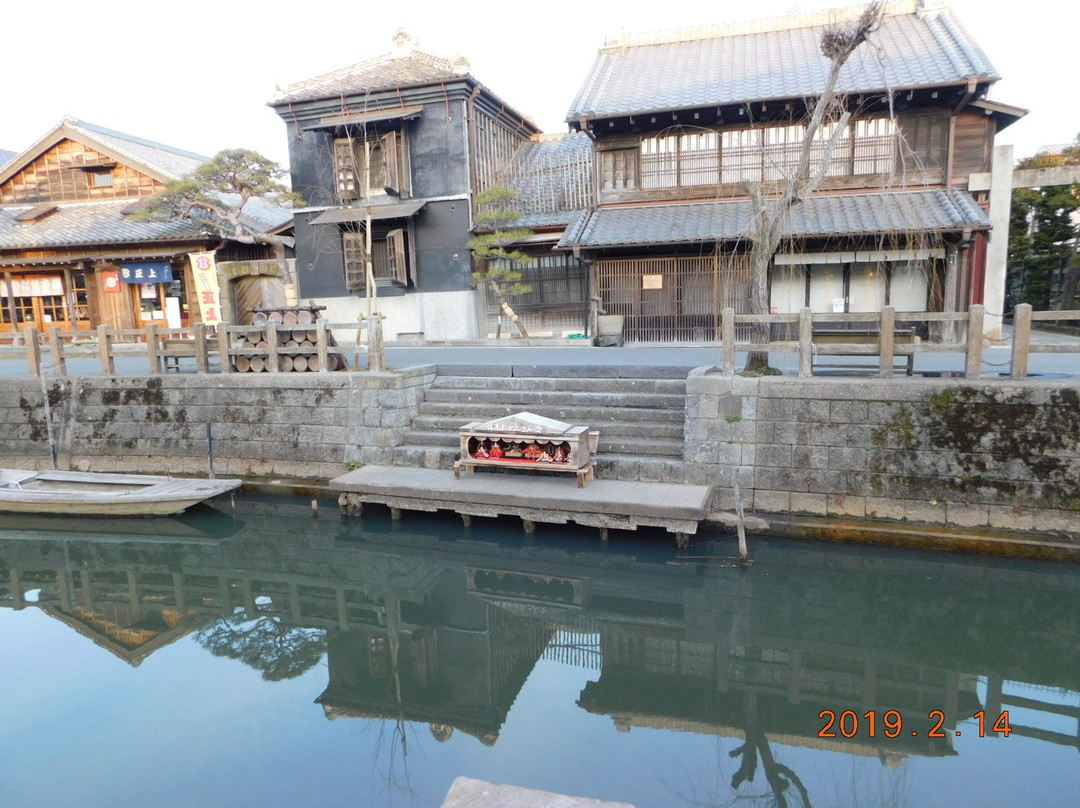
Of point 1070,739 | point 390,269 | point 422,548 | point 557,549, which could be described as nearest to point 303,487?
point 422,548

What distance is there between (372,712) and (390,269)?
49.5 feet

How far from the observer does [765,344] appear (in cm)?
806

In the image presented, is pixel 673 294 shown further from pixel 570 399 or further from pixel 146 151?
pixel 146 151

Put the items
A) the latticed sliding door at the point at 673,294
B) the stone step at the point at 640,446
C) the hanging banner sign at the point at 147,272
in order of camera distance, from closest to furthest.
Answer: the stone step at the point at 640,446, the latticed sliding door at the point at 673,294, the hanging banner sign at the point at 147,272

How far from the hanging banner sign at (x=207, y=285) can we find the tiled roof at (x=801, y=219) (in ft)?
30.4

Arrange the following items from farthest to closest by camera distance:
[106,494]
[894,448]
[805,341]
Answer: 1. [106,494]
2. [805,341]
3. [894,448]

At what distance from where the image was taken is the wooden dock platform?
7.30 metres

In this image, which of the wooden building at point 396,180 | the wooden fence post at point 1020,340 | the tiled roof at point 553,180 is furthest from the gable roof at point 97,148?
the wooden fence post at point 1020,340

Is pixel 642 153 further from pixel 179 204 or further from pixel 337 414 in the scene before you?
pixel 179 204

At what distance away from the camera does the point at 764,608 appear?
21.4ft

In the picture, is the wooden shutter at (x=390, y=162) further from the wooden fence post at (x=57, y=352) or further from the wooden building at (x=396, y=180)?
the wooden fence post at (x=57, y=352)

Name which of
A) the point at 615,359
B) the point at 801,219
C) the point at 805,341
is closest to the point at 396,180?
the point at 615,359

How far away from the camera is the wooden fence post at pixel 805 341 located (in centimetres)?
764

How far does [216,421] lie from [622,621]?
7.04 metres
